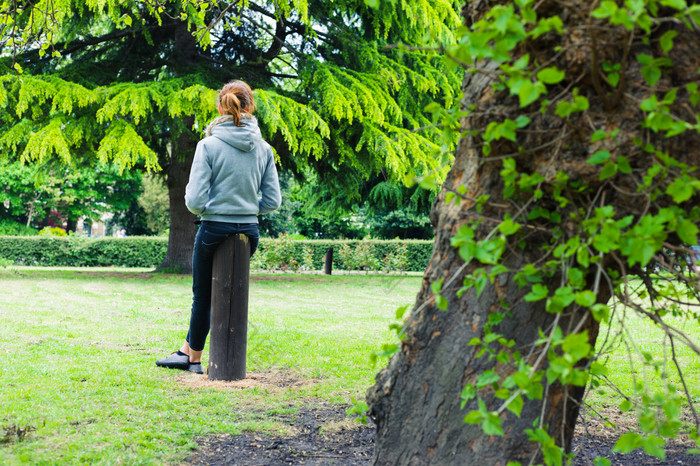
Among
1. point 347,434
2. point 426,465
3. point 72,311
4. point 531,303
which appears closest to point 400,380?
point 426,465

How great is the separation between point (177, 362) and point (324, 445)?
1.93 metres

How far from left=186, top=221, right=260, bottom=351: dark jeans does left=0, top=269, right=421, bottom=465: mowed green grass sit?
343mm

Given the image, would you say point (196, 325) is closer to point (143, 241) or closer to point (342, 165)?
point (342, 165)

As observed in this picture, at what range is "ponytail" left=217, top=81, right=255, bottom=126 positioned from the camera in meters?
4.12

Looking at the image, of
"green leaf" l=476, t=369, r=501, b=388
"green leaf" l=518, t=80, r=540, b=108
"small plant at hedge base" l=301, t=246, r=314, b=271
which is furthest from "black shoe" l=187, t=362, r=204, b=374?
"small plant at hedge base" l=301, t=246, r=314, b=271

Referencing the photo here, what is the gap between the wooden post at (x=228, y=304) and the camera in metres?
4.14

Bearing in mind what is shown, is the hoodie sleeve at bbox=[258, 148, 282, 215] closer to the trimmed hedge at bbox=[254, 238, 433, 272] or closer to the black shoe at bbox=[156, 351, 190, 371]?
the black shoe at bbox=[156, 351, 190, 371]

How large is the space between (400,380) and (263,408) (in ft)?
5.61

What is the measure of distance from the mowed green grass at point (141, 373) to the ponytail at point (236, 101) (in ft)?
4.98

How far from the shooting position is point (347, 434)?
3225mm

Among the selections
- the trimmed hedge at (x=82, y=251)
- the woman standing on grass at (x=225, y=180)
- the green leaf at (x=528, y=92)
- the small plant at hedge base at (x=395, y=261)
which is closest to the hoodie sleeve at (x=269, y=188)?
the woman standing on grass at (x=225, y=180)

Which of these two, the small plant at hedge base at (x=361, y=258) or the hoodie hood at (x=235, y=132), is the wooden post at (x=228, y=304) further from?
the small plant at hedge base at (x=361, y=258)

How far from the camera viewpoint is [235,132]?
13.5 feet

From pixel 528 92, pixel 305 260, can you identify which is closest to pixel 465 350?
pixel 528 92
